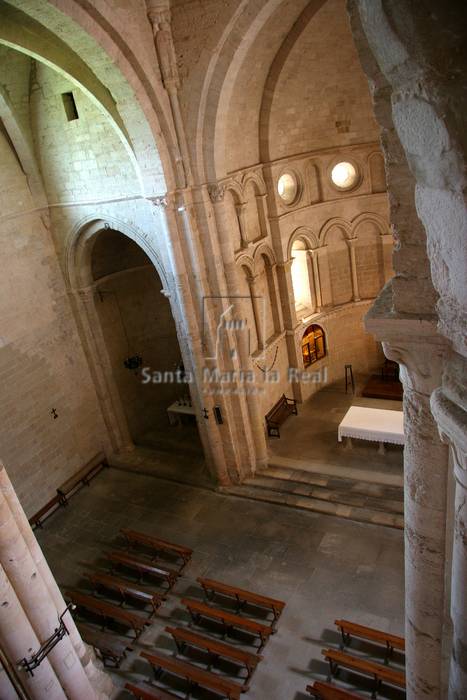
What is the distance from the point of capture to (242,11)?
26.9 feet

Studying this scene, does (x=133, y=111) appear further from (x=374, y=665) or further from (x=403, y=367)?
(x=374, y=665)

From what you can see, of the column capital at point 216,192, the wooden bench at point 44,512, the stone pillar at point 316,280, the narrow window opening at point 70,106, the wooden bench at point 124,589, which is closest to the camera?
the wooden bench at point 124,589

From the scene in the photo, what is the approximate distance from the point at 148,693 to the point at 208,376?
18.1 ft

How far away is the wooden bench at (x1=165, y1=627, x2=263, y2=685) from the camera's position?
767cm

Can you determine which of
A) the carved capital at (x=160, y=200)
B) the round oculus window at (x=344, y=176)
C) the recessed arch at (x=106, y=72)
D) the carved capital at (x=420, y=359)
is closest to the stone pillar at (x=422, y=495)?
the carved capital at (x=420, y=359)

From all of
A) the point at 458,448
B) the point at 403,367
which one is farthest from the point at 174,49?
the point at 458,448

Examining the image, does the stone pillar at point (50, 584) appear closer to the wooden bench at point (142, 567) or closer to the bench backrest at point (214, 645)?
the bench backrest at point (214, 645)

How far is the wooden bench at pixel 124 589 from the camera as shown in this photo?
355 inches

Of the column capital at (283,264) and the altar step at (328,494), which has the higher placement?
the column capital at (283,264)

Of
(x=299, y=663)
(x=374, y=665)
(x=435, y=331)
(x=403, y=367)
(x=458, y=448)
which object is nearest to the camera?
(x=458, y=448)

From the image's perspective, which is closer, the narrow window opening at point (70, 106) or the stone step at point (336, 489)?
the narrow window opening at point (70, 106)

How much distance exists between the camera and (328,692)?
7023mm

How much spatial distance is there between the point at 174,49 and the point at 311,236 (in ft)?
20.9

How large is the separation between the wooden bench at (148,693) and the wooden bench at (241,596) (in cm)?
171
